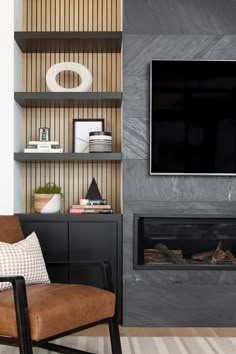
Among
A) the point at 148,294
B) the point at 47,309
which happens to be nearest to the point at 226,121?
the point at 148,294

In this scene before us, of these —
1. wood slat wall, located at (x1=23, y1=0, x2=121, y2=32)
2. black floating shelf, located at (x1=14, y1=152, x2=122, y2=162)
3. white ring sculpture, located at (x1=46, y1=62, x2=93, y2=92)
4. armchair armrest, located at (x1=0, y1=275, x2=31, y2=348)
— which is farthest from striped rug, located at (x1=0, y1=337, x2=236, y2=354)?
wood slat wall, located at (x1=23, y1=0, x2=121, y2=32)

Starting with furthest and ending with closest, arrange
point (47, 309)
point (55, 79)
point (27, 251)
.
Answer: point (55, 79) < point (27, 251) < point (47, 309)

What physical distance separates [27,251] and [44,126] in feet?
4.91

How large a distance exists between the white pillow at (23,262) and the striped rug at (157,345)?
1.56 feet

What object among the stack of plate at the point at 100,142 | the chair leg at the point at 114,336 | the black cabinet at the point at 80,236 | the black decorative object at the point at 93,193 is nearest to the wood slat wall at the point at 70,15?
the stack of plate at the point at 100,142

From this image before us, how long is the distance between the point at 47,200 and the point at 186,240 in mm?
1079

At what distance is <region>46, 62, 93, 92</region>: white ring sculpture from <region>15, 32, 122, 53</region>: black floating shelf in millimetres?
168

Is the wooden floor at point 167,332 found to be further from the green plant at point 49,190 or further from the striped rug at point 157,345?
the green plant at point 49,190

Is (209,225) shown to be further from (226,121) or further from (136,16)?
(136,16)

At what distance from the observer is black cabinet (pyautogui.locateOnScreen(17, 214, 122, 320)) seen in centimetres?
381

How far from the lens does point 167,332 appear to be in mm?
3619

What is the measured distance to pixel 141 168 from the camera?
383 centimetres

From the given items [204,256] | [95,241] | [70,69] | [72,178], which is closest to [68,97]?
[70,69]

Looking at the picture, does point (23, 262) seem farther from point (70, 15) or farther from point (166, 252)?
point (70, 15)
